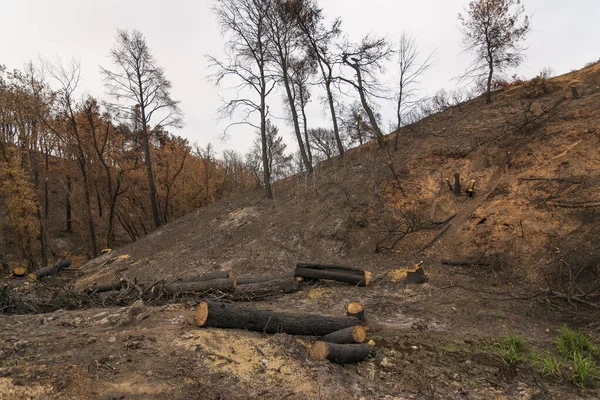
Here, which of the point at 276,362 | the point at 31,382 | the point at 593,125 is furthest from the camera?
the point at 593,125

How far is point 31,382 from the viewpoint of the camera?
3.31 meters

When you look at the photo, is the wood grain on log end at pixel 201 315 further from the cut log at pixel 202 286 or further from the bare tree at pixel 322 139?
the bare tree at pixel 322 139

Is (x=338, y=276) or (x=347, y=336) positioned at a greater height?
(x=338, y=276)

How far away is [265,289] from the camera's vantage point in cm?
841

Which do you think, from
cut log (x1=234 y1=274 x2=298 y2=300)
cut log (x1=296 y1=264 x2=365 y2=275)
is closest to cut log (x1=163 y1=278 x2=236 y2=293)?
cut log (x1=234 y1=274 x2=298 y2=300)

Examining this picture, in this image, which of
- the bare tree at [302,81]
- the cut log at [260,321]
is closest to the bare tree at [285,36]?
the bare tree at [302,81]

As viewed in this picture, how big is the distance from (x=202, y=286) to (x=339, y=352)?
440 cm

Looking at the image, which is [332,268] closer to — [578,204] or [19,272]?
[578,204]

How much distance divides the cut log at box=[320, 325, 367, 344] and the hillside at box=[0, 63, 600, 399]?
410 millimetres

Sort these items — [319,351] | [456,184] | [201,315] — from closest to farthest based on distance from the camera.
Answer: [319,351] < [201,315] < [456,184]

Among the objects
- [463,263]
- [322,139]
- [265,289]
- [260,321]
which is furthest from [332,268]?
[322,139]

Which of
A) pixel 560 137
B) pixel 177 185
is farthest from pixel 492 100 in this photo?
pixel 177 185

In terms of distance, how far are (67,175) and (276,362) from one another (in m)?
24.5

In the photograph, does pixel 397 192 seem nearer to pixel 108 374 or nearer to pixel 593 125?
pixel 593 125
